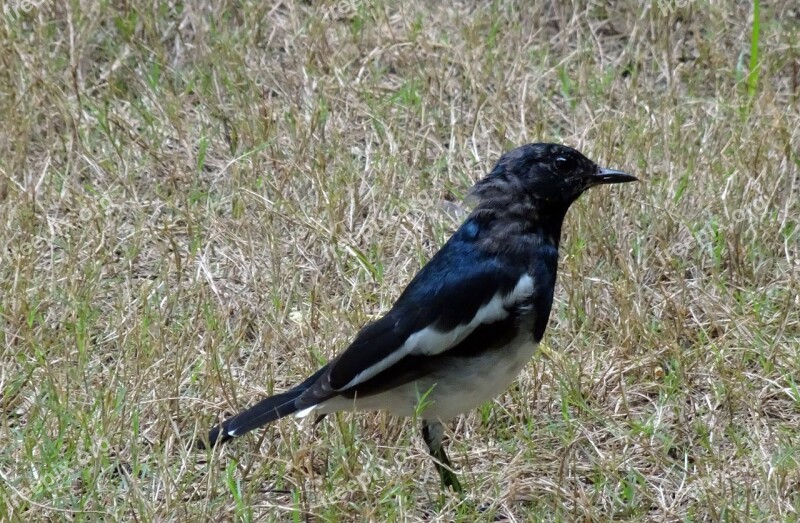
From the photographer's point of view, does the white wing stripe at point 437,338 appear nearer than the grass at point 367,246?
Yes

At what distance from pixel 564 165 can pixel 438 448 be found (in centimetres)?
109

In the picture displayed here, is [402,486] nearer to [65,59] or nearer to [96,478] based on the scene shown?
[96,478]

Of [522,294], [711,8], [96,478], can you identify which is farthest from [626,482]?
[711,8]

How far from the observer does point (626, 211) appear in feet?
18.8

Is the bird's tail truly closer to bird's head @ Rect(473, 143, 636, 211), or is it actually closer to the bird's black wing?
the bird's black wing

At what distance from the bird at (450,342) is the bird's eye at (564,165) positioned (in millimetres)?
173

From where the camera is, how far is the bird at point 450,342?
14.1ft

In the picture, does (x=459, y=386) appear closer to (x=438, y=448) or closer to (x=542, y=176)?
(x=438, y=448)

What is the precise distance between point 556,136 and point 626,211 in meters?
0.92

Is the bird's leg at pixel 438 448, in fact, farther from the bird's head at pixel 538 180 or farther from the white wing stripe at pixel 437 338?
the bird's head at pixel 538 180

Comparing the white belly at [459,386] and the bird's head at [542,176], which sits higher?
the bird's head at [542,176]

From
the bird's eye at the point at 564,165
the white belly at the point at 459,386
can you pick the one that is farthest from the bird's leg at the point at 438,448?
the bird's eye at the point at 564,165

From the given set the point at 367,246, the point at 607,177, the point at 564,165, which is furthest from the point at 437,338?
the point at 367,246

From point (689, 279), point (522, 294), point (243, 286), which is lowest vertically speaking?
point (689, 279)
